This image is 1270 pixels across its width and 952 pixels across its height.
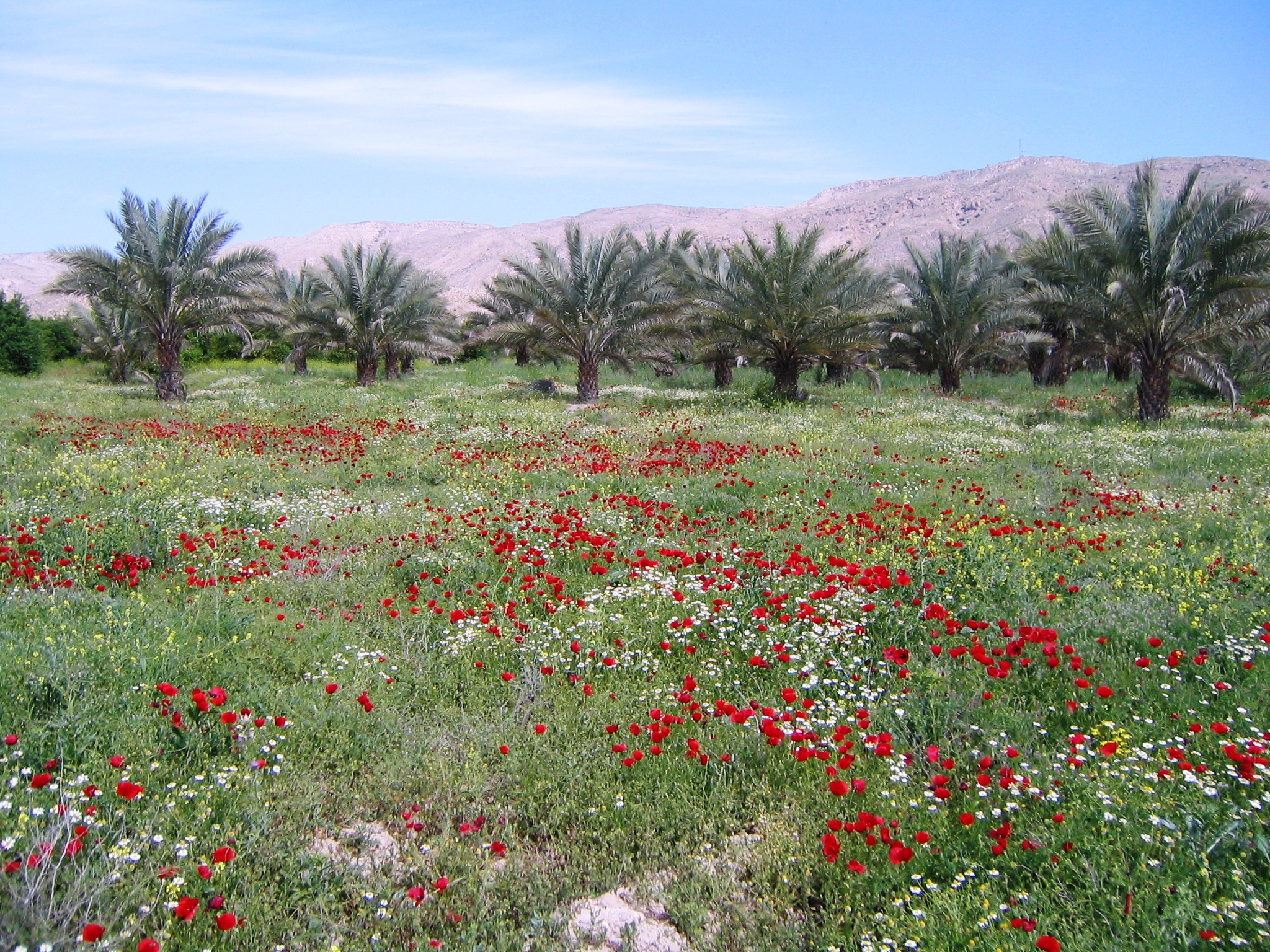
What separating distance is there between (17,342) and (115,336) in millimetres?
5298

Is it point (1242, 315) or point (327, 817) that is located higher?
point (1242, 315)

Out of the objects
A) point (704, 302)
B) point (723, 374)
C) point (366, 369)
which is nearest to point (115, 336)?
point (366, 369)

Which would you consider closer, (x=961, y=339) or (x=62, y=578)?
(x=62, y=578)

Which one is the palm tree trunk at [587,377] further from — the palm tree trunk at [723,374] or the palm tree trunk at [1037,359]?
the palm tree trunk at [1037,359]

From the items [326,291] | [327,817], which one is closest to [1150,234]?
[327,817]

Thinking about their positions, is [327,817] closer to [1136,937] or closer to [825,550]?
[1136,937]

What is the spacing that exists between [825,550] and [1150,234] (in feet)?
38.8

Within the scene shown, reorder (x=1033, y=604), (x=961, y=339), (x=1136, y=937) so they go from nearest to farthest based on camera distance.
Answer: (x=1136, y=937) → (x=1033, y=604) → (x=961, y=339)

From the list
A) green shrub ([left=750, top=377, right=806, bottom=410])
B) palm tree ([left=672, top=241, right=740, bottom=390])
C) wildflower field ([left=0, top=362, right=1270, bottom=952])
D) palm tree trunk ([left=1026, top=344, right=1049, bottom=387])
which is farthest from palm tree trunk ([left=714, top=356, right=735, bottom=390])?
wildflower field ([left=0, top=362, right=1270, bottom=952])

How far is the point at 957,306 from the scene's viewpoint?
65.4 feet

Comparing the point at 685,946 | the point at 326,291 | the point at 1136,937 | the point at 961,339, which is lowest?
the point at 685,946

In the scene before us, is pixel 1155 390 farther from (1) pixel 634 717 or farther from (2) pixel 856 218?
(2) pixel 856 218

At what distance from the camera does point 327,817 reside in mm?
3459

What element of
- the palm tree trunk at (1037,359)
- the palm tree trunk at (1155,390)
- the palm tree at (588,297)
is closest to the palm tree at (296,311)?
the palm tree at (588,297)
